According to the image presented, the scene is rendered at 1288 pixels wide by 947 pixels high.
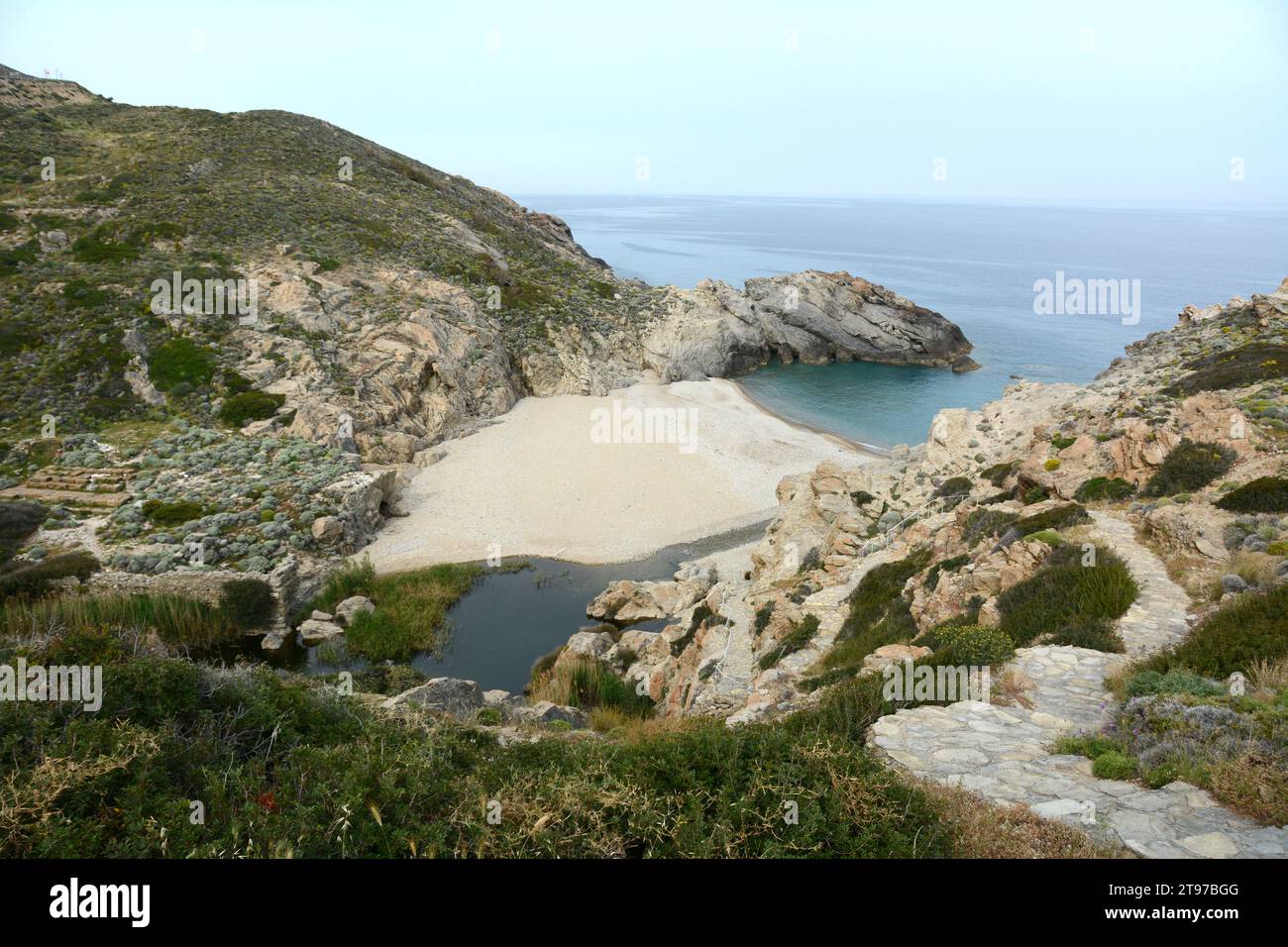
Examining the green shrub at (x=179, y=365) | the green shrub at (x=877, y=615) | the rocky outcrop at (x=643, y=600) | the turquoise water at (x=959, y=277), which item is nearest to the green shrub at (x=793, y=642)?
the green shrub at (x=877, y=615)

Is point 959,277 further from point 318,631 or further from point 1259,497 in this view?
point 318,631

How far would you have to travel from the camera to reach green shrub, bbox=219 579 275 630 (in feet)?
69.9

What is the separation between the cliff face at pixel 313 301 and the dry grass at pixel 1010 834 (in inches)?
1213

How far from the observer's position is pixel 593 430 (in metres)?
39.0

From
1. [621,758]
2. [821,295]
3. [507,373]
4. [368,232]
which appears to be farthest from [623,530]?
[821,295]

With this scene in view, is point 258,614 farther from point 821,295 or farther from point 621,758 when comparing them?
point 821,295

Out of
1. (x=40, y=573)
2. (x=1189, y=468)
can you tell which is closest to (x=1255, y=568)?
(x=1189, y=468)

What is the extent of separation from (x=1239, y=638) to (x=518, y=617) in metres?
19.7

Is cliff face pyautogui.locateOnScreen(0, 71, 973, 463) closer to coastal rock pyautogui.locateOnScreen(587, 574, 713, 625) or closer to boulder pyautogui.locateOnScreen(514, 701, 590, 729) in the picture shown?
coastal rock pyautogui.locateOnScreen(587, 574, 713, 625)

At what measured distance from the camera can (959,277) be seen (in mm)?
105125

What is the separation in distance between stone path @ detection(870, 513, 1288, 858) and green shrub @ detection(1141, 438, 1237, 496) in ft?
10.8

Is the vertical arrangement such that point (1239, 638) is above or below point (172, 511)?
above
